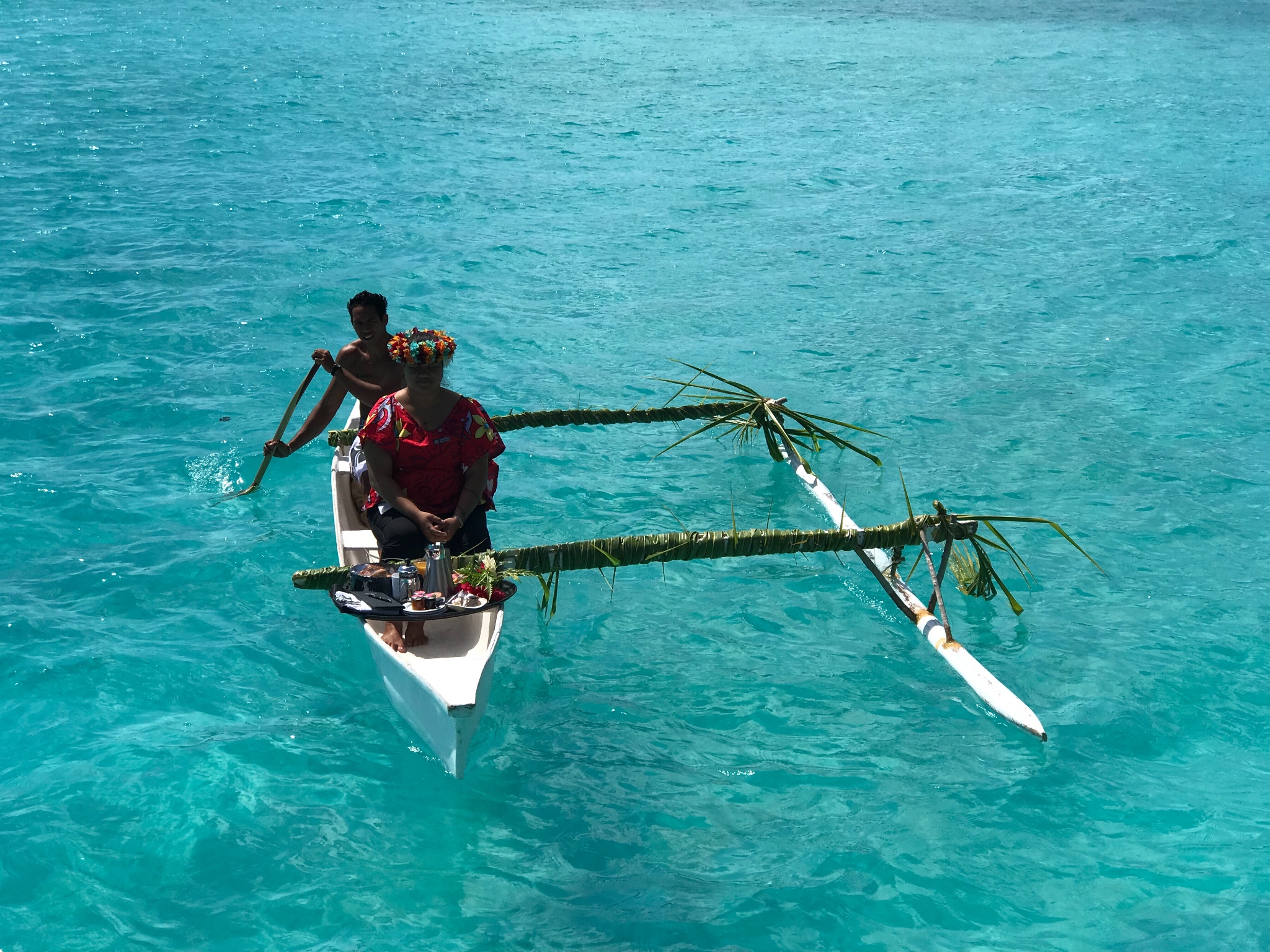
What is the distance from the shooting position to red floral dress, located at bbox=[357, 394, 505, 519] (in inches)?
204

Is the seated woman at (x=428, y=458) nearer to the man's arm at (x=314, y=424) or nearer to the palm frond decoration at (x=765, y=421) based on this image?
the man's arm at (x=314, y=424)

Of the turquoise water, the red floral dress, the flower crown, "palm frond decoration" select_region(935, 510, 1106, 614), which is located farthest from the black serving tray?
"palm frond decoration" select_region(935, 510, 1106, 614)

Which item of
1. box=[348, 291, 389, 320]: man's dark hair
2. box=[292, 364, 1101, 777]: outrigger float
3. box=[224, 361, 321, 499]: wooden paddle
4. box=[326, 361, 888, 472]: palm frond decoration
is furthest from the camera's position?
box=[326, 361, 888, 472]: palm frond decoration

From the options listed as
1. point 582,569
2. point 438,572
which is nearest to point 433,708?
point 438,572

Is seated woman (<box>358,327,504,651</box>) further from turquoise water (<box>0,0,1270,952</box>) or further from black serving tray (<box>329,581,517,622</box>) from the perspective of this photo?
turquoise water (<box>0,0,1270,952</box>)

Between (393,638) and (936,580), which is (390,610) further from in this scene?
(936,580)

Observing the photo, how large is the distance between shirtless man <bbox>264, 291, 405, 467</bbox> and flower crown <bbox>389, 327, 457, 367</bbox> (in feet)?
4.35

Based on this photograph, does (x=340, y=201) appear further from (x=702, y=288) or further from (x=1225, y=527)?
(x=1225, y=527)

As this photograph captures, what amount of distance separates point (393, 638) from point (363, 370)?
7.33 feet

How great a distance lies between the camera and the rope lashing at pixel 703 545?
5.25 metres

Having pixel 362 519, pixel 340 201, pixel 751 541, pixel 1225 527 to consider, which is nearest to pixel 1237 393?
pixel 1225 527

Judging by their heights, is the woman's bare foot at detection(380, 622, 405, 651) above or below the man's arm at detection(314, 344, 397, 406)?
below

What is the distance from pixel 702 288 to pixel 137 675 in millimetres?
7900

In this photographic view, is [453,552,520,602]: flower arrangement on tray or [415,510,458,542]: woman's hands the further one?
[415,510,458,542]: woman's hands
